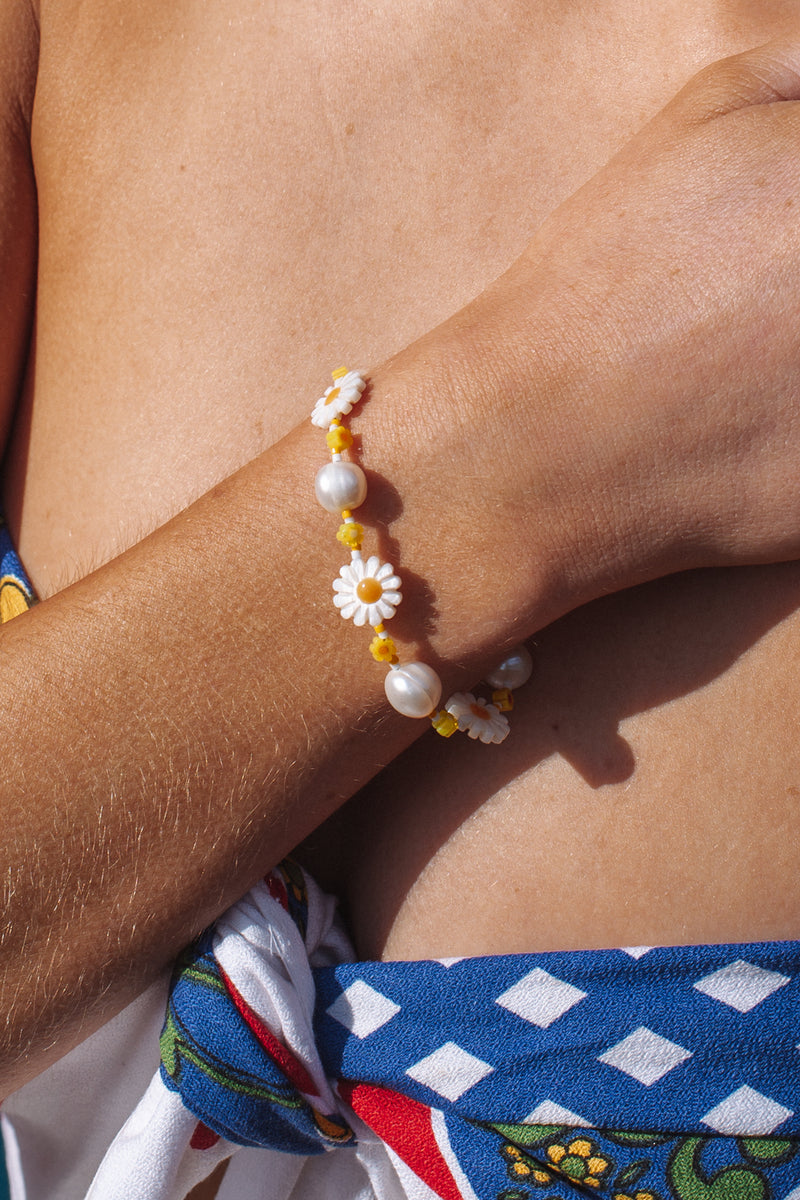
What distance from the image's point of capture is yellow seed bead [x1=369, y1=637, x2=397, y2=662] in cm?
66

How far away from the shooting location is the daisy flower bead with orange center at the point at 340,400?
0.69m

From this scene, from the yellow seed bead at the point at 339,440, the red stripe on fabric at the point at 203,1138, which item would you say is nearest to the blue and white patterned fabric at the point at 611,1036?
the red stripe on fabric at the point at 203,1138

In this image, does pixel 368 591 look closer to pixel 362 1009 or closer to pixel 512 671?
pixel 512 671

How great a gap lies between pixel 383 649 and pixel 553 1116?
15.2 inches

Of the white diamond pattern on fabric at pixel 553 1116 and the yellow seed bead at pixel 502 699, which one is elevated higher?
the yellow seed bead at pixel 502 699

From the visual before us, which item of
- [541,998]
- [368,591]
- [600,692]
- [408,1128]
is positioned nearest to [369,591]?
[368,591]

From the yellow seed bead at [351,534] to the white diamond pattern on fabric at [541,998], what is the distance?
0.35 m

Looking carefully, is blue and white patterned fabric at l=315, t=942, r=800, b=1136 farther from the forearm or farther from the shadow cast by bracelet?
the forearm

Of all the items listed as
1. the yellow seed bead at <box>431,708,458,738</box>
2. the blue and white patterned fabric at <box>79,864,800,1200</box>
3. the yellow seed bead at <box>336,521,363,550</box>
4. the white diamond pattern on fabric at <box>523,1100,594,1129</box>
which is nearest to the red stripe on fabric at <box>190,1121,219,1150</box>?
the blue and white patterned fabric at <box>79,864,800,1200</box>

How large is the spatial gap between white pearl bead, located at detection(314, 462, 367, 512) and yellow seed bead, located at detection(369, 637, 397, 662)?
0.31 feet

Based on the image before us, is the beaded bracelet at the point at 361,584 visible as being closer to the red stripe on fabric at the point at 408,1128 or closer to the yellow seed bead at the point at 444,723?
the yellow seed bead at the point at 444,723

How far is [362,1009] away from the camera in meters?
0.75

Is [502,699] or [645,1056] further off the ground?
[502,699]

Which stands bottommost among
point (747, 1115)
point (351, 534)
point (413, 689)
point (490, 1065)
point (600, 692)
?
point (747, 1115)
